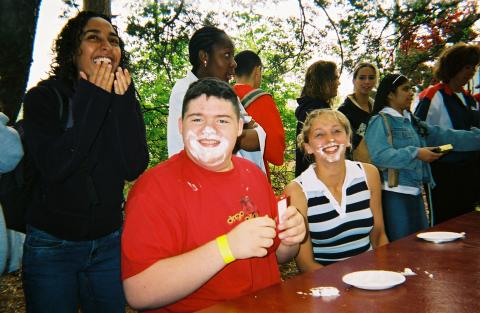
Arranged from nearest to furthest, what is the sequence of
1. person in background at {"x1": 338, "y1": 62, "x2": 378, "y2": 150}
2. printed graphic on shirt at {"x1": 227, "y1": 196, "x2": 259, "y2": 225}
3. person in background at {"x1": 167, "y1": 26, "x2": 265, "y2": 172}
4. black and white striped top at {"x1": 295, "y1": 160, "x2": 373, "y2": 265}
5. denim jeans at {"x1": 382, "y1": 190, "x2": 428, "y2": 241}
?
printed graphic on shirt at {"x1": 227, "y1": 196, "x2": 259, "y2": 225}, black and white striped top at {"x1": 295, "y1": 160, "x2": 373, "y2": 265}, person in background at {"x1": 167, "y1": 26, "x2": 265, "y2": 172}, denim jeans at {"x1": 382, "y1": 190, "x2": 428, "y2": 241}, person in background at {"x1": 338, "y1": 62, "x2": 378, "y2": 150}

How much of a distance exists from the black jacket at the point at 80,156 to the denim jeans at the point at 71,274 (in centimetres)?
5

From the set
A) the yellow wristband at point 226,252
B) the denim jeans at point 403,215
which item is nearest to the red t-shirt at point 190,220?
the yellow wristband at point 226,252

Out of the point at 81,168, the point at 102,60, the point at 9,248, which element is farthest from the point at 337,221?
the point at 9,248

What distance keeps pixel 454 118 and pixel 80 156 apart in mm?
3657

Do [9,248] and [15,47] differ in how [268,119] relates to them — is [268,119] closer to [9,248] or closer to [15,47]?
[9,248]

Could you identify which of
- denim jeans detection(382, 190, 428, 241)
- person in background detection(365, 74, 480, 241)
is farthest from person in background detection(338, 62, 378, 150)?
denim jeans detection(382, 190, 428, 241)

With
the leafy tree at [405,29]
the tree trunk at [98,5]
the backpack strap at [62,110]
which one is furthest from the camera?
the leafy tree at [405,29]

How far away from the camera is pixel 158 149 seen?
6.11m

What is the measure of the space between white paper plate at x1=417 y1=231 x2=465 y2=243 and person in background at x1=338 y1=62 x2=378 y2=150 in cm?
176

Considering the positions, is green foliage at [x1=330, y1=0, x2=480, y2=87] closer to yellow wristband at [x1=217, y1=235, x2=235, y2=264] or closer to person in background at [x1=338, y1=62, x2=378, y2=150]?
person in background at [x1=338, y1=62, x2=378, y2=150]

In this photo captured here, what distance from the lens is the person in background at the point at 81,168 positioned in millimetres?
1758

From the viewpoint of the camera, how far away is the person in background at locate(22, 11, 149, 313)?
1758 mm

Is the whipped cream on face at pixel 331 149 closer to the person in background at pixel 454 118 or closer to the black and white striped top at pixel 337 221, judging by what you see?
the black and white striped top at pixel 337 221

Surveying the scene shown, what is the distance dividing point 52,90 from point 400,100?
287cm
